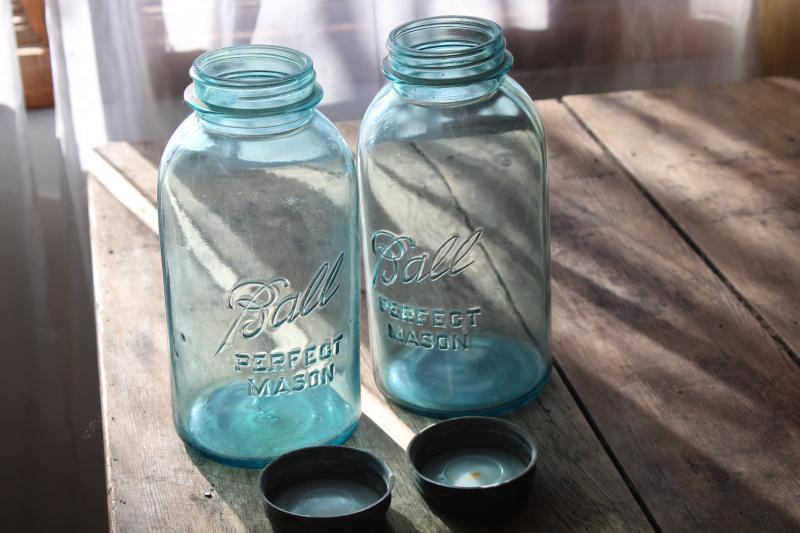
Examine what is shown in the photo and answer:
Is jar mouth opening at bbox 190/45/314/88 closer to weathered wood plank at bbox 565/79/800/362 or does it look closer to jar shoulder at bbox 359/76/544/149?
jar shoulder at bbox 359/76/544/149

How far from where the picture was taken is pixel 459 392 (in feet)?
2.75

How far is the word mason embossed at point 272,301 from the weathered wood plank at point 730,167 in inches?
16.2

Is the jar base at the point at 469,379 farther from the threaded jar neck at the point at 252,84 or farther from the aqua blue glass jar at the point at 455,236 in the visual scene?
the threaded jar neck at the point at 252,84

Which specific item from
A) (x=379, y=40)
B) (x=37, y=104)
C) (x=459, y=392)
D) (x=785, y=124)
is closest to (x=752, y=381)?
(x=459, y=392)

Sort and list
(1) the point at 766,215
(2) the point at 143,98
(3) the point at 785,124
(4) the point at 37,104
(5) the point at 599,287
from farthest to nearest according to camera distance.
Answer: (4) the point at 37,104, (2) the point at 143,98, (3) the point at 785,124, (1) the point at 766,215, (5) the point at 599,287

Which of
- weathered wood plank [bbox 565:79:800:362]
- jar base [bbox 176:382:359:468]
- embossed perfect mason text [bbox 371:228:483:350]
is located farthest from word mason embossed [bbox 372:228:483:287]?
weathered wood plank [bbox 565:79:800:362]

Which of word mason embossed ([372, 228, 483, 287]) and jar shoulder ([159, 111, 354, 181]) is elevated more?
jar shoulder ([159, 111, 354, 181])

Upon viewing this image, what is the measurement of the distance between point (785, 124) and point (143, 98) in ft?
2.94

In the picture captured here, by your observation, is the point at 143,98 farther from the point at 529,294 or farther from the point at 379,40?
the point at 529,294

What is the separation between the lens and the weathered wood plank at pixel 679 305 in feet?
2.56

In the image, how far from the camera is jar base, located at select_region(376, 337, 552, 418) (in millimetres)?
834

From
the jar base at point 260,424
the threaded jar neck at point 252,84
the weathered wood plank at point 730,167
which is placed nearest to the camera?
the threaded jar neck at point 252,84

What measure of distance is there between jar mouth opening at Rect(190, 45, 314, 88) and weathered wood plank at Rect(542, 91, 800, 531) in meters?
0.34

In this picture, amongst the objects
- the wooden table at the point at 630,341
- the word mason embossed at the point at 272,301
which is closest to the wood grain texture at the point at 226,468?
the wooden table at the point at 630,341
